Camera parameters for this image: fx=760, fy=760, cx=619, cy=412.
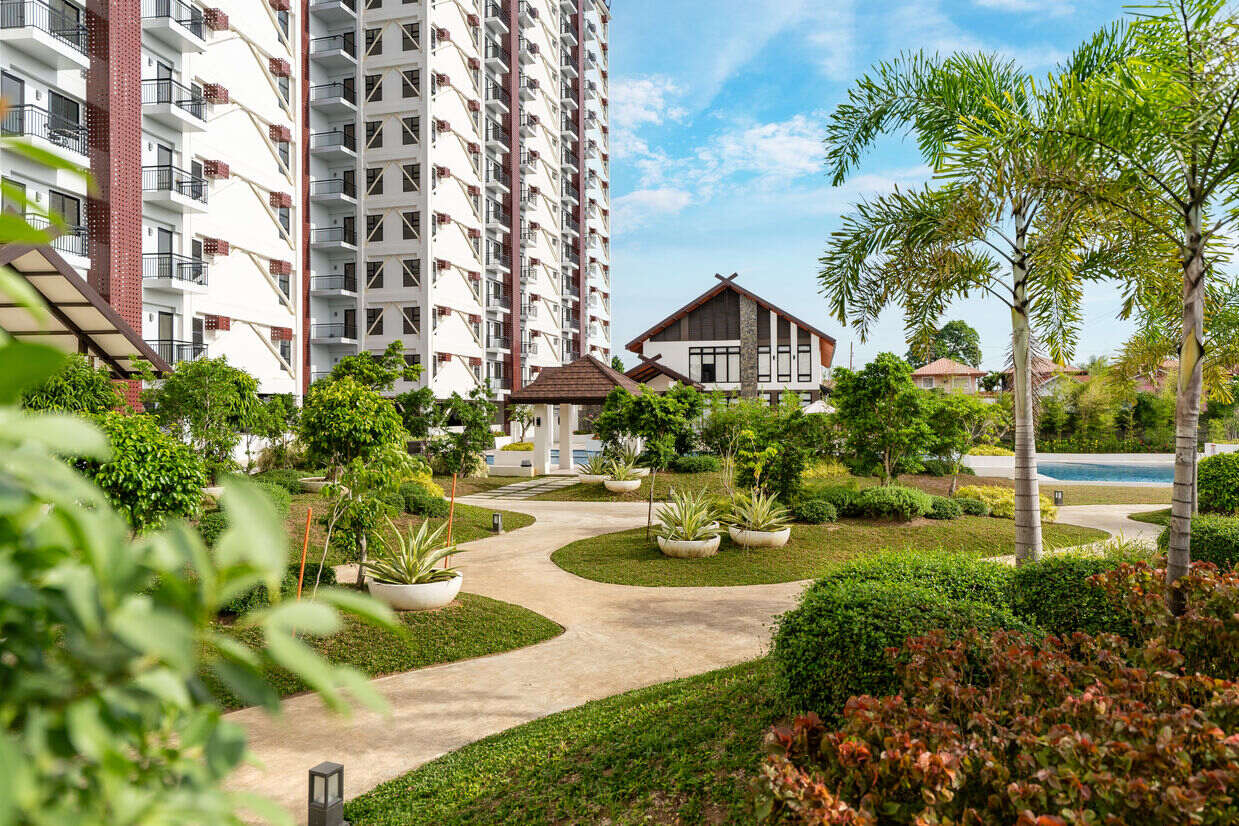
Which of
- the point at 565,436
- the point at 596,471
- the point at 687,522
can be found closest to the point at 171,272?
the point at 565,436

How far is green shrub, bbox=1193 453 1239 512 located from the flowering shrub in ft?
42.2

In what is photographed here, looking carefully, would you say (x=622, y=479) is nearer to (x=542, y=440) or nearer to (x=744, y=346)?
(x=542, y=440)

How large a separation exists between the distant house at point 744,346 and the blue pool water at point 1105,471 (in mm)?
10776

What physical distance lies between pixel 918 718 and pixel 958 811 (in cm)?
39

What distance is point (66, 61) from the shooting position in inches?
730

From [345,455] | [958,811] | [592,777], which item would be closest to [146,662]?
[958,811]

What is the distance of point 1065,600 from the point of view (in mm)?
5793

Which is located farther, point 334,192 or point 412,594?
point 334,192

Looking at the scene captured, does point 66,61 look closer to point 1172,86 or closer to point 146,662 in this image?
point 1172,86

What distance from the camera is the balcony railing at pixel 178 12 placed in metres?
21.7

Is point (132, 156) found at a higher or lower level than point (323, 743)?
higher

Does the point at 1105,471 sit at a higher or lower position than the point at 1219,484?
lower

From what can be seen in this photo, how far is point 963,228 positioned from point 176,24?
2249 centimetres

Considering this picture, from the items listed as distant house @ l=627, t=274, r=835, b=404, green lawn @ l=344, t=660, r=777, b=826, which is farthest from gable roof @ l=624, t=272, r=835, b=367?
green lawn @ l=344, t=660, r=777, b=826
